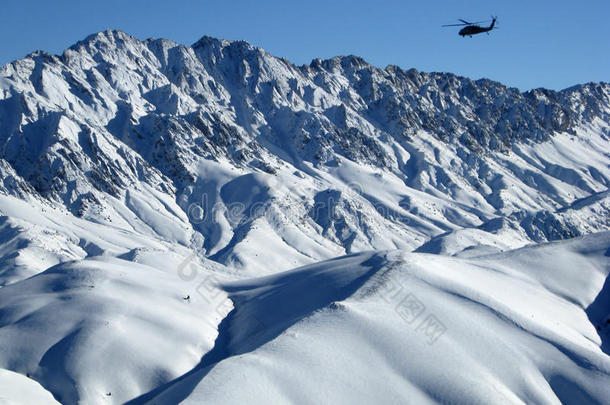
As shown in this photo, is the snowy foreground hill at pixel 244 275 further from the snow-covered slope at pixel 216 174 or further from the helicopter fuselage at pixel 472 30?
the helicopter fuselage at pixel 472 30

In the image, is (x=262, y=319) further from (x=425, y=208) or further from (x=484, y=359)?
(x=425, y=208)

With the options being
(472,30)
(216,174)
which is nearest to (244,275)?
(216,174)

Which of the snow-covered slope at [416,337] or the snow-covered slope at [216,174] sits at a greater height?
the snow-covered slope at [216,174]

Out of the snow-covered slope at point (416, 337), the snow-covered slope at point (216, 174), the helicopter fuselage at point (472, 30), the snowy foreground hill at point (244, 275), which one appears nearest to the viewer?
the snow-covered slope at point (416, 337)

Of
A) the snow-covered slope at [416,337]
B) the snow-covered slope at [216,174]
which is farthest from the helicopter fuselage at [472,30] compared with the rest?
the snow-covered slope at [216,174]

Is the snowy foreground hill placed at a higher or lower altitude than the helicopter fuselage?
lower

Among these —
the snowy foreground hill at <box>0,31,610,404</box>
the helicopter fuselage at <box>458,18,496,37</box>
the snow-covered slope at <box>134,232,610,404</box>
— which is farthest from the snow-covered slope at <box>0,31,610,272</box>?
the helicopter fuselage at <box>458,18,496,37</box>

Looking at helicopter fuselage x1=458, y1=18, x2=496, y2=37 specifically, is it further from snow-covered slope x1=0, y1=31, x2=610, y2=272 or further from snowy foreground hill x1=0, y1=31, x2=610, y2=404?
snow-covered slope x1=0, y1=31, x2=610, y2=272

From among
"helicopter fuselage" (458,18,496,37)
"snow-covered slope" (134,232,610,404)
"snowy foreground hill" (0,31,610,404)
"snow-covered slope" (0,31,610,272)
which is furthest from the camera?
"snow-covered slope" (0,31,610,272)
